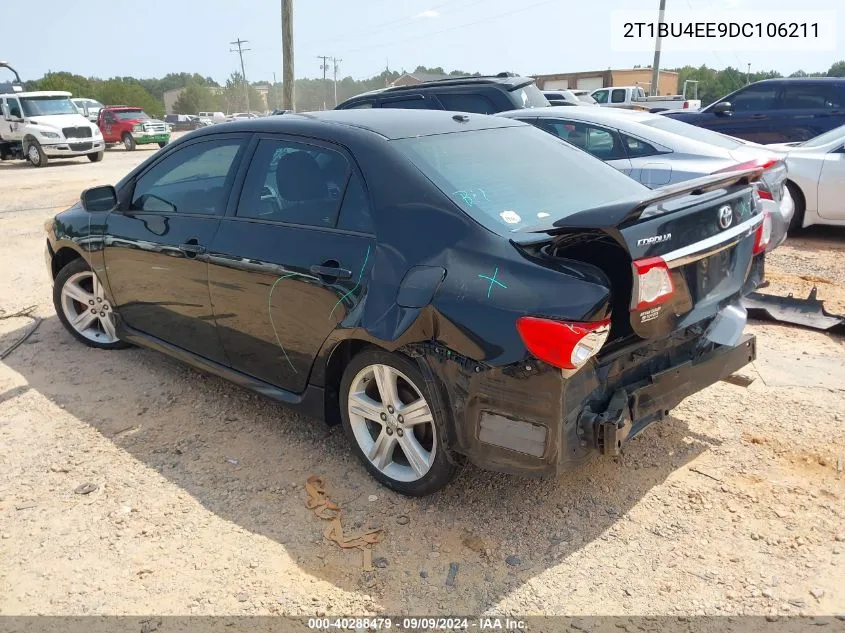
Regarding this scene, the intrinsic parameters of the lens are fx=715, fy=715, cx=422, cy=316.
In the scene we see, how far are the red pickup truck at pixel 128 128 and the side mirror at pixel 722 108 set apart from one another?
23846mm

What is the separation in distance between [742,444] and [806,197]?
5.56m

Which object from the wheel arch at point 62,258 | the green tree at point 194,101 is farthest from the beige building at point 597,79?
the green tree at point 194,101

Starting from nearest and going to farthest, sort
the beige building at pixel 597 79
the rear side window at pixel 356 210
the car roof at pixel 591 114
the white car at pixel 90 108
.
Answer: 1. the rear side window at pixel 356 210
2. the car roof at pixel 591 114
3. the white car at pixel 90 108
4. the beige building at pixel 597 79

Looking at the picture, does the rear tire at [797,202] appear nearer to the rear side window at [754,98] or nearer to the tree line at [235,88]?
the rear side window at [754,98]

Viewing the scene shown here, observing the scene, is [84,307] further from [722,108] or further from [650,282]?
[722,108]

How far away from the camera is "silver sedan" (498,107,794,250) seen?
6742mm

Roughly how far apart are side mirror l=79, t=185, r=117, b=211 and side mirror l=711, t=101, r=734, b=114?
1056 centimetres

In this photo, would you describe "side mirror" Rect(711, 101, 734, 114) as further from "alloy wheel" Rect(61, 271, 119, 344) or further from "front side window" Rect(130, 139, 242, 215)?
"alloy wheel" Rect(61, 271, 119, 344)

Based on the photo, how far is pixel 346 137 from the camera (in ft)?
11.1

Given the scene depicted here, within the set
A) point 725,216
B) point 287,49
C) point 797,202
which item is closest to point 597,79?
point 287,49

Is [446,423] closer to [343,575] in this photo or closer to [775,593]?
[343,575]

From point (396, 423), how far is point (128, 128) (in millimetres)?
29818

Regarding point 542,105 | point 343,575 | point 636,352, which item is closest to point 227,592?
point 343,575

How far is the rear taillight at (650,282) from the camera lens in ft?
8.48
